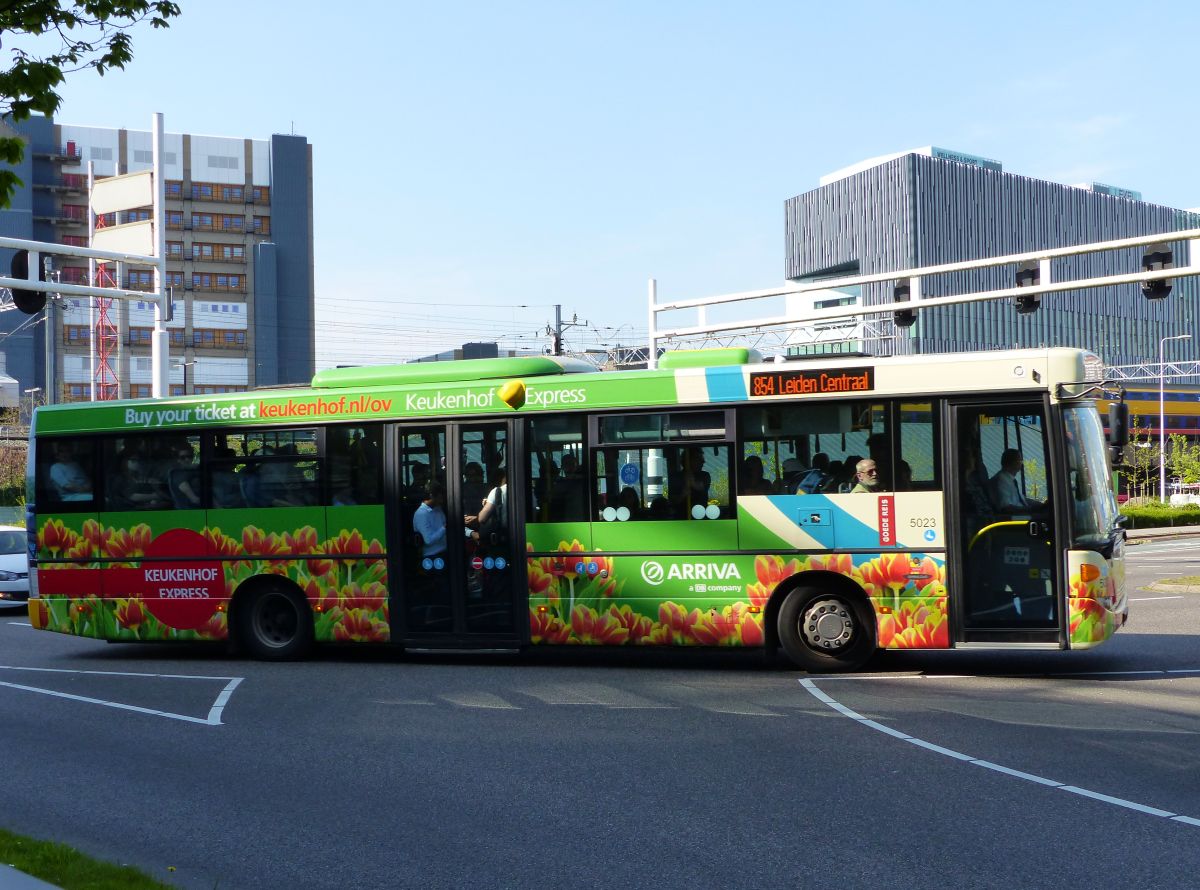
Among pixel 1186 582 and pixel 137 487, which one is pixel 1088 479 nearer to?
pixel 137 487

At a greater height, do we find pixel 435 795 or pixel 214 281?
pixel 214 281

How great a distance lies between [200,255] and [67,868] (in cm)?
10916

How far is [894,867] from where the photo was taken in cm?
580

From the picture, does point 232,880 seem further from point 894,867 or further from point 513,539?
point 513,539

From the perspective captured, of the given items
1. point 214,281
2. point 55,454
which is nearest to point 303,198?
point 214,281

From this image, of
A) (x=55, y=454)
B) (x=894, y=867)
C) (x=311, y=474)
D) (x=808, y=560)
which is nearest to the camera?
(x=894, y=867)

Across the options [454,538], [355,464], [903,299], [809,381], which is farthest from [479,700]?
[903,299]

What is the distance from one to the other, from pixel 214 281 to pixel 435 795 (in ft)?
353

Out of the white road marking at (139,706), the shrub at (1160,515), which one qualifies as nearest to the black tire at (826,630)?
the white road marking at (139,706)

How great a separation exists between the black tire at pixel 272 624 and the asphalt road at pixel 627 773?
855mm

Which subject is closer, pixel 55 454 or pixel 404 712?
pixel 404 712

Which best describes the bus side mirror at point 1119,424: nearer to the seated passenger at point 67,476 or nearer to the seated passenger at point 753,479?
the seated passenger at point 753,479

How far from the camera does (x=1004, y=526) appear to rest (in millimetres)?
11539

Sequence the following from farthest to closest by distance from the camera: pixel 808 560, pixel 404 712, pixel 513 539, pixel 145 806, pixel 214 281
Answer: pixel 214 281
pixel 513 539
pixel 808 560
pixel 404 712
pixel 145 806
